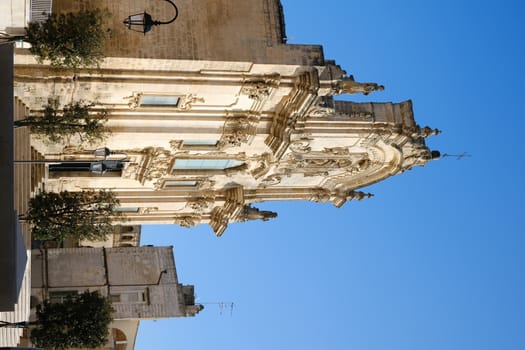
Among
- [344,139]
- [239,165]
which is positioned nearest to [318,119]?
[344,139]

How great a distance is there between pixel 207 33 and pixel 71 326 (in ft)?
31.9

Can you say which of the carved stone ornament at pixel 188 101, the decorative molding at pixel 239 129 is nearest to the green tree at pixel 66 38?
the carved stone ornament at pixel 188 101

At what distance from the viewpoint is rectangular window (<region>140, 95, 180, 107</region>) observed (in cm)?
2395

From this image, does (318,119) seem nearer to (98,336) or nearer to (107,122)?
(107,122)

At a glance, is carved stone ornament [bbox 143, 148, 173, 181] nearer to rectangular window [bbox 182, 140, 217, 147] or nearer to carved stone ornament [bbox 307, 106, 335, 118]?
rectangular window [bbox 182, 140, 217, 147]

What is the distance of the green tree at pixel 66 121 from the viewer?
69.2 feet

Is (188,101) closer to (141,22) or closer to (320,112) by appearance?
(141,22)

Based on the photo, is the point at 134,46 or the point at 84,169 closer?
the point at 134,46

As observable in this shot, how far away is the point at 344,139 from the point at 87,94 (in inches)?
424

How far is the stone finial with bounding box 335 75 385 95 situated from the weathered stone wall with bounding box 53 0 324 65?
1.62 meters

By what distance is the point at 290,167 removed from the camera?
102 feet

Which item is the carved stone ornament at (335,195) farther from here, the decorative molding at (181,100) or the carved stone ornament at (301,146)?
the decorative molding at (181,100)

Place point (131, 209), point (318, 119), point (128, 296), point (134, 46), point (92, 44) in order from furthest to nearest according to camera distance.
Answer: point (128, 296), point (131, 209), point (318, 119), point (134, 46), point (92, 44)

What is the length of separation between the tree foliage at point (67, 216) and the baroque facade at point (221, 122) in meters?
1.57
